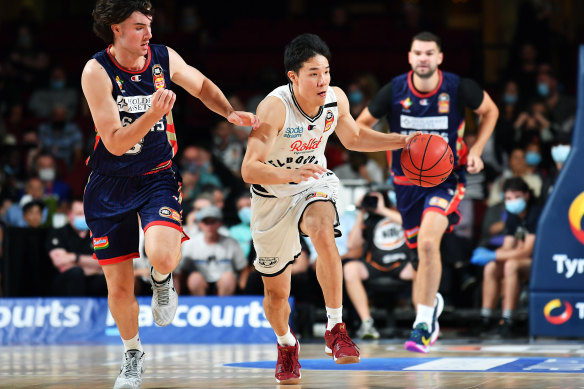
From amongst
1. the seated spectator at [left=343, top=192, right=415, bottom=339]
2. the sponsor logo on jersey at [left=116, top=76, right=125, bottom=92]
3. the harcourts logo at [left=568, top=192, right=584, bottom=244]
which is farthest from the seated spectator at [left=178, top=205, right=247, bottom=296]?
the sponsor logo on jersey at [left=116, top=76, right=125, bottom=92]

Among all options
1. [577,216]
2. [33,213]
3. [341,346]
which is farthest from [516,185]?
[33,213]

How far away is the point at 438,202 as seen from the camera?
7520 millimetres

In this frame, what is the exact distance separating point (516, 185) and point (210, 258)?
133 inches

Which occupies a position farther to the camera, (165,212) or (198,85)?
(198,85)

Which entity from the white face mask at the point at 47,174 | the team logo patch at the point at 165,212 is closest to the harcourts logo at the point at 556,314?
the team logo patch at the point at 165,212

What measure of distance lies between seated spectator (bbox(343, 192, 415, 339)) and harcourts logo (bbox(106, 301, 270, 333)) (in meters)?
0.99

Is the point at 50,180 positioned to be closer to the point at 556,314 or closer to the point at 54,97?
the point at 54,97

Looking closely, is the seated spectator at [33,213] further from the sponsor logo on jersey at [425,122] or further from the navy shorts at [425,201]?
the sponsor logo on jersey at [425,122]

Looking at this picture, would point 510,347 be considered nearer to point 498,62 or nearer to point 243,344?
point 243,344

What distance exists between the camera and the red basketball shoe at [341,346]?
5.61 metres

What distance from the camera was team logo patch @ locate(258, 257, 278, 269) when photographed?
19.5 ft

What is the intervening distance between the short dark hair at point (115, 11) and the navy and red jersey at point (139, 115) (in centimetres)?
18

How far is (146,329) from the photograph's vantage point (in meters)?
10.3

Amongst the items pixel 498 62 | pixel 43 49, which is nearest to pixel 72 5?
pixel 43 49
